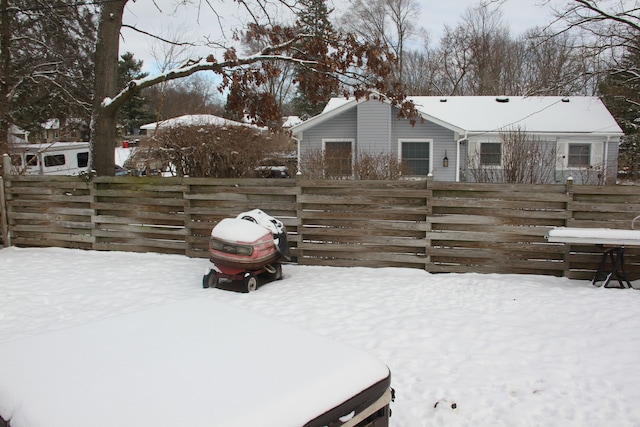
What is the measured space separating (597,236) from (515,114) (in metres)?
14.9

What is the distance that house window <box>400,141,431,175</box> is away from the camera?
17594 mm

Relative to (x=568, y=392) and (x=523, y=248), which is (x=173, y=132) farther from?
(x=568, y=392)

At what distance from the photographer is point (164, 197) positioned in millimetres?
8102

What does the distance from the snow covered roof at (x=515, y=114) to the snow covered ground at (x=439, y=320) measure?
11122 millimetres

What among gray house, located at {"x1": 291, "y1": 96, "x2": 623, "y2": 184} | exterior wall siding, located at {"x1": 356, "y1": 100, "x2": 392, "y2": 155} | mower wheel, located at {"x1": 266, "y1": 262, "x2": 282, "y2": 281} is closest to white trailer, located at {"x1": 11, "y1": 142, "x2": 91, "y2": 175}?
gray house, located at {"x1": 291, "y1": 96, "x2": 623, "y2": 184}

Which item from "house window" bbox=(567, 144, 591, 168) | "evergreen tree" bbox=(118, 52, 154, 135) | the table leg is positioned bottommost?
the table leg

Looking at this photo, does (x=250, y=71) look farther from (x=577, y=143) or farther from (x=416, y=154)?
(x=577, y=143)

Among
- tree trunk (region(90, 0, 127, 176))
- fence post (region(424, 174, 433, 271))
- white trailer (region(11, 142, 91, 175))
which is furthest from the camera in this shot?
white trailer (region(11, 142, 91, 175))

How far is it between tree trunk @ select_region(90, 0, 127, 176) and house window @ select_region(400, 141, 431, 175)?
34.6ft

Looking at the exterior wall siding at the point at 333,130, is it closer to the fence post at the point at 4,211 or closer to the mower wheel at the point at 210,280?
the fence post at the point at 4,211

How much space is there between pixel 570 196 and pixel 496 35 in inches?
1460

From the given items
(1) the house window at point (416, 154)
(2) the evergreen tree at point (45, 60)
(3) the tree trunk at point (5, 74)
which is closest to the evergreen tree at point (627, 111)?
(1) the house window at point (416, 154)

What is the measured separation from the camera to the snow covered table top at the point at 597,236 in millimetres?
5746

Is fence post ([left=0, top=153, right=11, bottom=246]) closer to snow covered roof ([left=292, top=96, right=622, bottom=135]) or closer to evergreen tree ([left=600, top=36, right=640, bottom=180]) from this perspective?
snow covered roof ([left=292, top=96, right=622, bottom=135])
